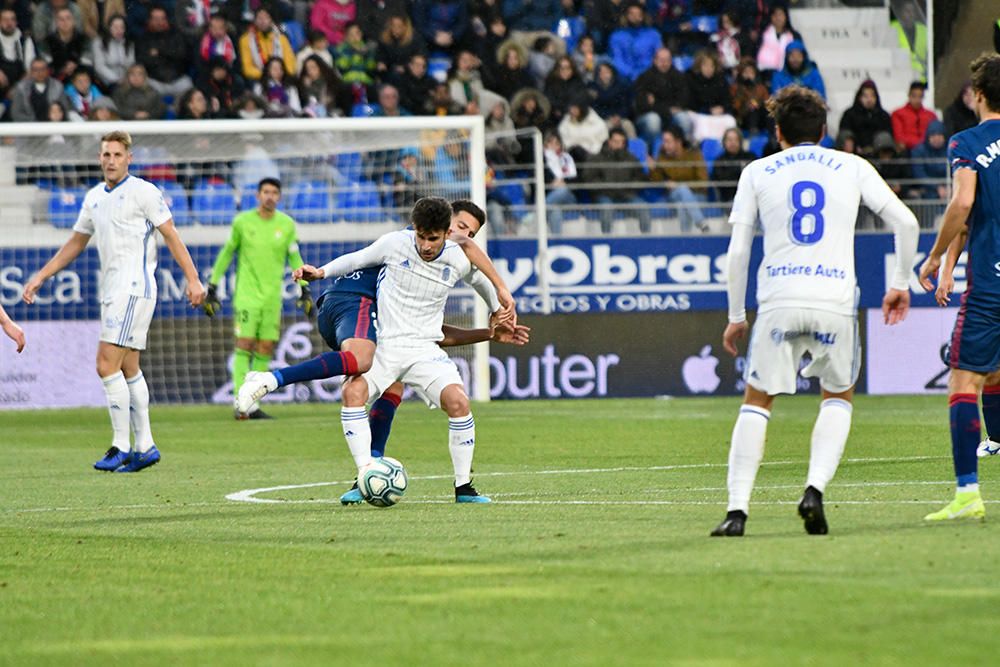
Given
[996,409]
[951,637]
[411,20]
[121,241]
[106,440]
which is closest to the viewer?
[951,637]

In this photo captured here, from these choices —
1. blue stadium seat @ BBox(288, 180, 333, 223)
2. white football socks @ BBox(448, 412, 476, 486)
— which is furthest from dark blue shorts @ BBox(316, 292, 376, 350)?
blue stadium seat @ BBox(288, 180, 333, 223)

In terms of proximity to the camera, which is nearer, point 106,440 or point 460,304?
point 106,440

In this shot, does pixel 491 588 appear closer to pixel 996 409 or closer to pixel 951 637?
pixel 951 637

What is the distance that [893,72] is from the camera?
26797 mm

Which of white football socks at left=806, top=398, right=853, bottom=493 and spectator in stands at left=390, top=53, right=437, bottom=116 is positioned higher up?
spectator in stands at left=390, top=53, right=437, bottom=116

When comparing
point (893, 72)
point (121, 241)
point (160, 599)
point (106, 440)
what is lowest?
point (106, 440)

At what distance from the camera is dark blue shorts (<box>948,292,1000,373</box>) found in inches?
311

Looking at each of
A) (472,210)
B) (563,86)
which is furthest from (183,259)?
(563,86)

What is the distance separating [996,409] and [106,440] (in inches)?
326

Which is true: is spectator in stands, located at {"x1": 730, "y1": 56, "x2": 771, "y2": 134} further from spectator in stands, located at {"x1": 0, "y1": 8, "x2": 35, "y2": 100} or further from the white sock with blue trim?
the white sock with blue trim

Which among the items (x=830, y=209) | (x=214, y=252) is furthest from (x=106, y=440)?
(x=830, y=209)

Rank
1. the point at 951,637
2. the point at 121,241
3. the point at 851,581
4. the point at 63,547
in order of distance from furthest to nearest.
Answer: the point at 121,241 < the point at 63,547 < the point at 851,581 < the point at 951,637

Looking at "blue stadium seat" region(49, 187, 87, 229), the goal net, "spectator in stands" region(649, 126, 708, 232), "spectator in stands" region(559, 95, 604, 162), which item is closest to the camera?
the goal net

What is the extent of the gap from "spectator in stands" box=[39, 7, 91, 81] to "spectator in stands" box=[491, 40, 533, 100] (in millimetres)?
5744
